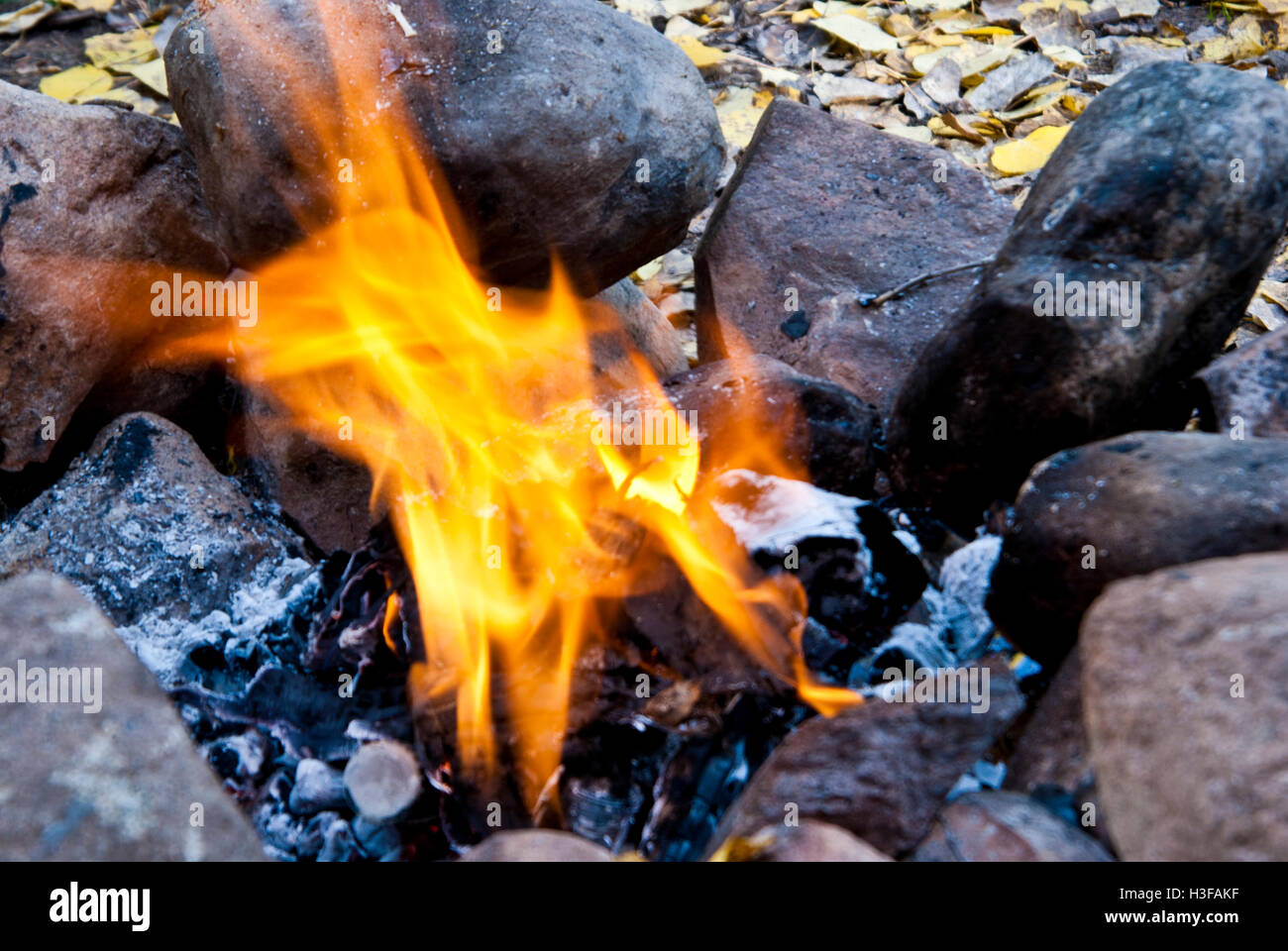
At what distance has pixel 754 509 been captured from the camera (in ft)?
7.09

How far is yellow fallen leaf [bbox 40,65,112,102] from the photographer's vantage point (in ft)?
16.6

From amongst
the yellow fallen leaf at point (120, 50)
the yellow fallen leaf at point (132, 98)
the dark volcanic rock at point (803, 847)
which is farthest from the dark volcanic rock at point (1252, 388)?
the yellow fallen leaf at point (120, 50)

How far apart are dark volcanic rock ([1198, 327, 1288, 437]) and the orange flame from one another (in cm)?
84

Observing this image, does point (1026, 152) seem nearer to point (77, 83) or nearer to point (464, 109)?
point (464, 109)

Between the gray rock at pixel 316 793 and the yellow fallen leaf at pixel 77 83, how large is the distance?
13.6 ft

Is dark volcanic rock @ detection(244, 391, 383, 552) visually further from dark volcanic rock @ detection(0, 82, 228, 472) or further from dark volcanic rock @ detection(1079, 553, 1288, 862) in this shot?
dark volcanic rock @ detection(1079, 553, 1288, 862)

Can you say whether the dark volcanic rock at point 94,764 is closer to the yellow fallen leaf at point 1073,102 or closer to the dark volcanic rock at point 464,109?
the dark volcanic rock at point 464,109

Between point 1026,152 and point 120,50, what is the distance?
14.1 ft

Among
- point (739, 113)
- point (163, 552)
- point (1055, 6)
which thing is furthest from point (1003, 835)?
point (1055, 6)

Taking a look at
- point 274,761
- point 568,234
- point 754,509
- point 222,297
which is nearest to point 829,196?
point 568,234

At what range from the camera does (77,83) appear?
514 cm
